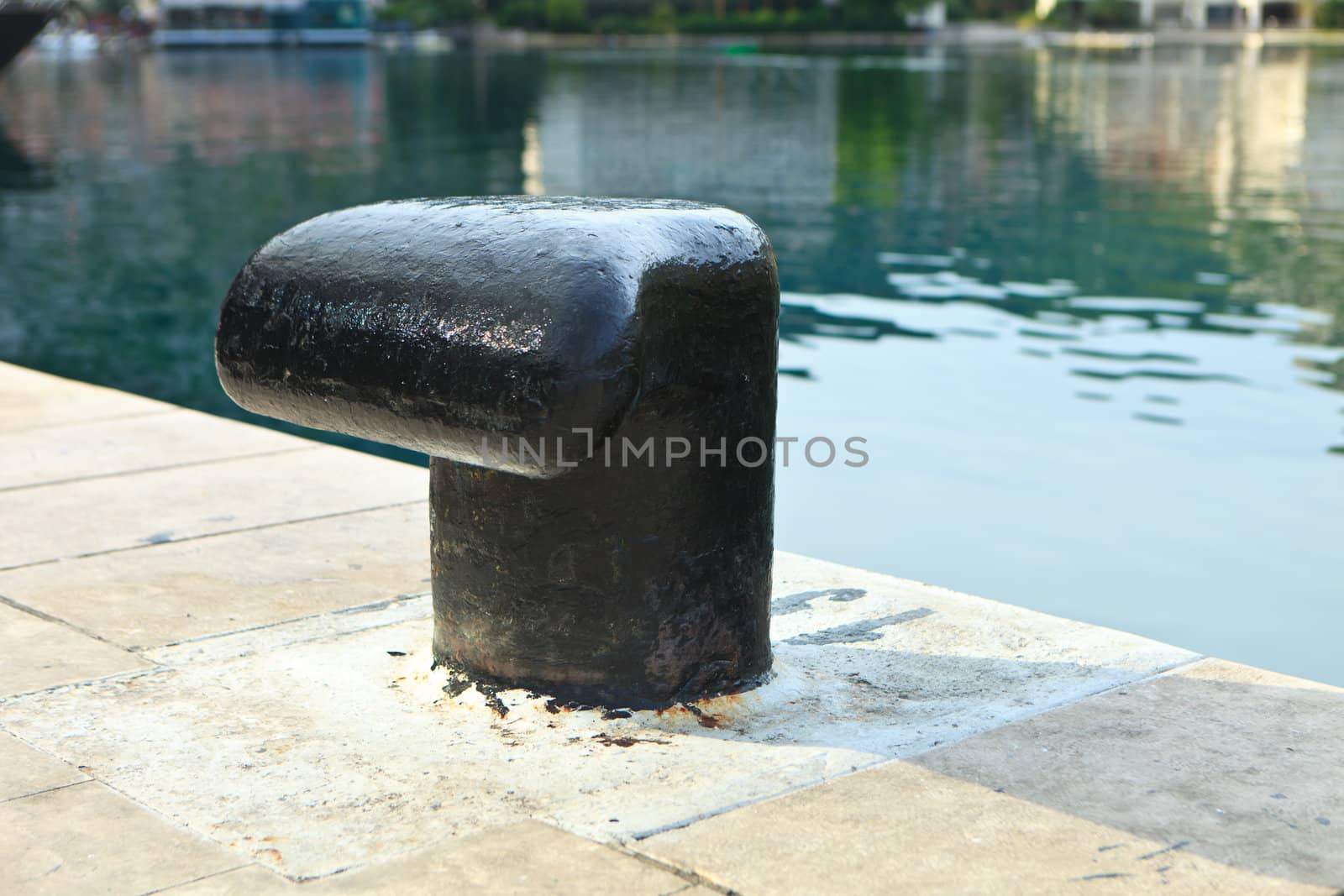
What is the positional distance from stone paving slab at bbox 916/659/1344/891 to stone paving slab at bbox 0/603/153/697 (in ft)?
7.07

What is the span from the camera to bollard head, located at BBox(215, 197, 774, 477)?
10.7ft

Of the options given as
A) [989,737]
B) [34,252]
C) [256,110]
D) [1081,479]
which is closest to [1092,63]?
[256,110]

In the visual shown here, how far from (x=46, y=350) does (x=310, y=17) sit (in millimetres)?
133605

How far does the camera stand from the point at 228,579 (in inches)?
190

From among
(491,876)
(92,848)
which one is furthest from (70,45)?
(491,876)

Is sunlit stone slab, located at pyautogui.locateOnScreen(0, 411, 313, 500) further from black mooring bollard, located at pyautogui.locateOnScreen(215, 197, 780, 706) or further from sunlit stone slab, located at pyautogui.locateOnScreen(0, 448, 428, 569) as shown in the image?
black mooring bollard, located at pyautogui.locateOnScreen(215, 197, 780, 706)

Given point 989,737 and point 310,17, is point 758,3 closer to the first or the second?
point 310,17

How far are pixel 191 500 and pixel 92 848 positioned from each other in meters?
2.84

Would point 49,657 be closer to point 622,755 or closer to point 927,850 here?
→ point 622,755

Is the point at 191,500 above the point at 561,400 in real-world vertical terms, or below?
below

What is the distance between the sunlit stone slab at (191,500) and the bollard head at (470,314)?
62.8 inches

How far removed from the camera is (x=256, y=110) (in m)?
48.5

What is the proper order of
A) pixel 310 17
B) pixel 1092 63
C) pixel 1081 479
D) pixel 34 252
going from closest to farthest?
pixel 1081 479 → pixel 34 252 → pixel 1092 63 → pixel 310 17

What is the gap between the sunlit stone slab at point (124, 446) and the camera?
20.0 feet
